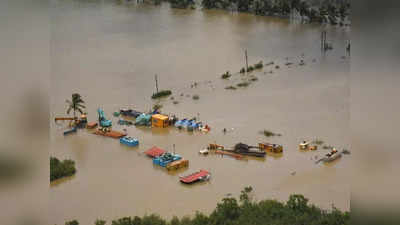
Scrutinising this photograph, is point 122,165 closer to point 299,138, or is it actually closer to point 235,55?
point 299,138

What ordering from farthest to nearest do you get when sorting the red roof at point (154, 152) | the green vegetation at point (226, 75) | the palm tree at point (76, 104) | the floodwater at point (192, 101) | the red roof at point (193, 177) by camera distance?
the green vegetation at point (226, 75) → the palm tree at point (76, 104) → the red roof at point (154, 152) → the red roof at point (193, 177) → the floodwater at point (192, 101)

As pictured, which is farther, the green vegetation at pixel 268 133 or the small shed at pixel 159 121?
the small shed at pixel 159 121

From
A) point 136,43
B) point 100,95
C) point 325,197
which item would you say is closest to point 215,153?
point 325,197

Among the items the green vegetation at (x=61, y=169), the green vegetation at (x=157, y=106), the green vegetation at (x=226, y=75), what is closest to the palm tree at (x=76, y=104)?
the green vegetation at (x=157, y=106)

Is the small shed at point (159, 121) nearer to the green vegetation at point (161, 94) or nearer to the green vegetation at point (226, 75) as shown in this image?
the green vegetation at point (161, 94)

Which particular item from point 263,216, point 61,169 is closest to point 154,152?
point 61,169

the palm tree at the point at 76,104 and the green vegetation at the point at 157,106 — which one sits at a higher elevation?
the palm tree at the point at 76,104
